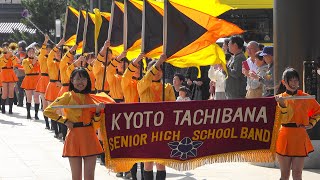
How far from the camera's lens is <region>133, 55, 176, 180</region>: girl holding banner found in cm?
905

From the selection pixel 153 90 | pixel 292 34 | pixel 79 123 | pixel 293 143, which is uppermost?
pixel 292 34

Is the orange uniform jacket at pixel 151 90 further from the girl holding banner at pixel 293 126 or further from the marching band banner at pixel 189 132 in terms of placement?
the girl holding banner at pixel 293 126

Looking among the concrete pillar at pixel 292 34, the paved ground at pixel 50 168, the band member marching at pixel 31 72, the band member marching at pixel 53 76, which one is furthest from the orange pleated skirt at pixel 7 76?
the concrete pillar at pixel 292 34

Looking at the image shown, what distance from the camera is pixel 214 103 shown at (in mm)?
8211

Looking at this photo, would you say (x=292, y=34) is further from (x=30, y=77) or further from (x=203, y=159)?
(x=30, y=77)

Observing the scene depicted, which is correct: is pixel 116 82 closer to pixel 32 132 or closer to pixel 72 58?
pixel 72 58

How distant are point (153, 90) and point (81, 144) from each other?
5.78 ft

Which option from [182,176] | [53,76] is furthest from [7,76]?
[182,176]

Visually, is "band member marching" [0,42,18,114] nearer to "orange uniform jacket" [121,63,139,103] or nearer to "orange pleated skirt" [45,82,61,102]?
"orange pleated skirt" [45,82,61,102]

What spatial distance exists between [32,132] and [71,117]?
866 cm

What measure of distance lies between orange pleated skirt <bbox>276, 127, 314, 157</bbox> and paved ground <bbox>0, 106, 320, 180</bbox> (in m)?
2.26

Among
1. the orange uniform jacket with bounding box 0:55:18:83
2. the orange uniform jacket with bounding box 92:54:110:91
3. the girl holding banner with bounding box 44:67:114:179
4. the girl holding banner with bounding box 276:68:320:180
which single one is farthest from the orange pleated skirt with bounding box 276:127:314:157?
the orange uniform jacket with bounding box 0:55:18:83

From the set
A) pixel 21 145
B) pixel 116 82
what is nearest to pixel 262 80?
pixel 116 82

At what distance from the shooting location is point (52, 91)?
50.0ft
